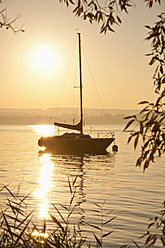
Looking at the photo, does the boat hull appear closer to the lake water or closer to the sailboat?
the sailboat

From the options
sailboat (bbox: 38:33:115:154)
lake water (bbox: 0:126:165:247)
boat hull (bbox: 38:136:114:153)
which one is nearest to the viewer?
lake water (bbox: 0:126:165:247)

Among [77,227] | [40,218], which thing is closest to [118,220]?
[77,227]

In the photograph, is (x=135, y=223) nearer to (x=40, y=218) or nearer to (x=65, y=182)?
(x=40, y=218)

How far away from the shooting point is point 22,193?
2184 centimetres

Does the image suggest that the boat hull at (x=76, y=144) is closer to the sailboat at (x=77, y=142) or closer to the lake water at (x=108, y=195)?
the sailboat at (x=77, y=142)

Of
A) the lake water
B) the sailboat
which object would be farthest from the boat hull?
the lake water

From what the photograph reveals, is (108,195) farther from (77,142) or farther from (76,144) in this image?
(76,144)

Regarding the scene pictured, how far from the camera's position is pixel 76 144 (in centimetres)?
5100

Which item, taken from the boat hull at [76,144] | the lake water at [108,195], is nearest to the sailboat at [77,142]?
the boat hull at [76,144]

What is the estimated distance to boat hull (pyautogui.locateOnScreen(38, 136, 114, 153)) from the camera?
5087cm

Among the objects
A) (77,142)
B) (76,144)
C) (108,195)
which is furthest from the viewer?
(76,144)

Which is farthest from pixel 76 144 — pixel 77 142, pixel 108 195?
pixel 108 195

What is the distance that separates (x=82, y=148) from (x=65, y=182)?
23.5 m

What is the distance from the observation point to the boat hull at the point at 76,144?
50.9 metres
